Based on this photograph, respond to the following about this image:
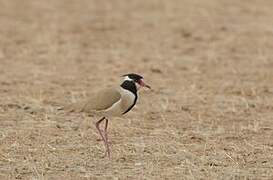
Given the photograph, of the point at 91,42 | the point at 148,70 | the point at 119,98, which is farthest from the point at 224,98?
the point at 91,42

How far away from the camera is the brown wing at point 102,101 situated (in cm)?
715

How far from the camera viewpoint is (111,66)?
40.2 feet

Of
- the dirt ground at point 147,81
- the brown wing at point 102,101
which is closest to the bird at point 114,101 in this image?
the brown wing at point 102,101

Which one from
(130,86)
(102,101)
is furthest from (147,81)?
(102,101)

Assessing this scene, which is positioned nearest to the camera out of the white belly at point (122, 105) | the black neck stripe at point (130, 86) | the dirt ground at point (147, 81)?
the dirt ground at point (147, 81)

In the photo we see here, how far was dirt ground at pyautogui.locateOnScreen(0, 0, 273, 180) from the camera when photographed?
275 inches

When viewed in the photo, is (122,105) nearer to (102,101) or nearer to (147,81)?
(102,101)

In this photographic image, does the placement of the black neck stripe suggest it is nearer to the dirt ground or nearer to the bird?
the bird

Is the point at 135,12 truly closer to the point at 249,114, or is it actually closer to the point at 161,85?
the point at 161,85

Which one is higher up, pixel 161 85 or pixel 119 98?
pixel 119 98

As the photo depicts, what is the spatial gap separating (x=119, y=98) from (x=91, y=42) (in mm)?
7290

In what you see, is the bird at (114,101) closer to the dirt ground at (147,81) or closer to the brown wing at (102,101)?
the brown wing at (102,101)

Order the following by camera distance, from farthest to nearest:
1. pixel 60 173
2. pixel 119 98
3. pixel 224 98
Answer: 1. pixel 224 98
2. pixel 119 98
3. pixel 60 173

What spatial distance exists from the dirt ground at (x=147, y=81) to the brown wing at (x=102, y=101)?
412 mm
